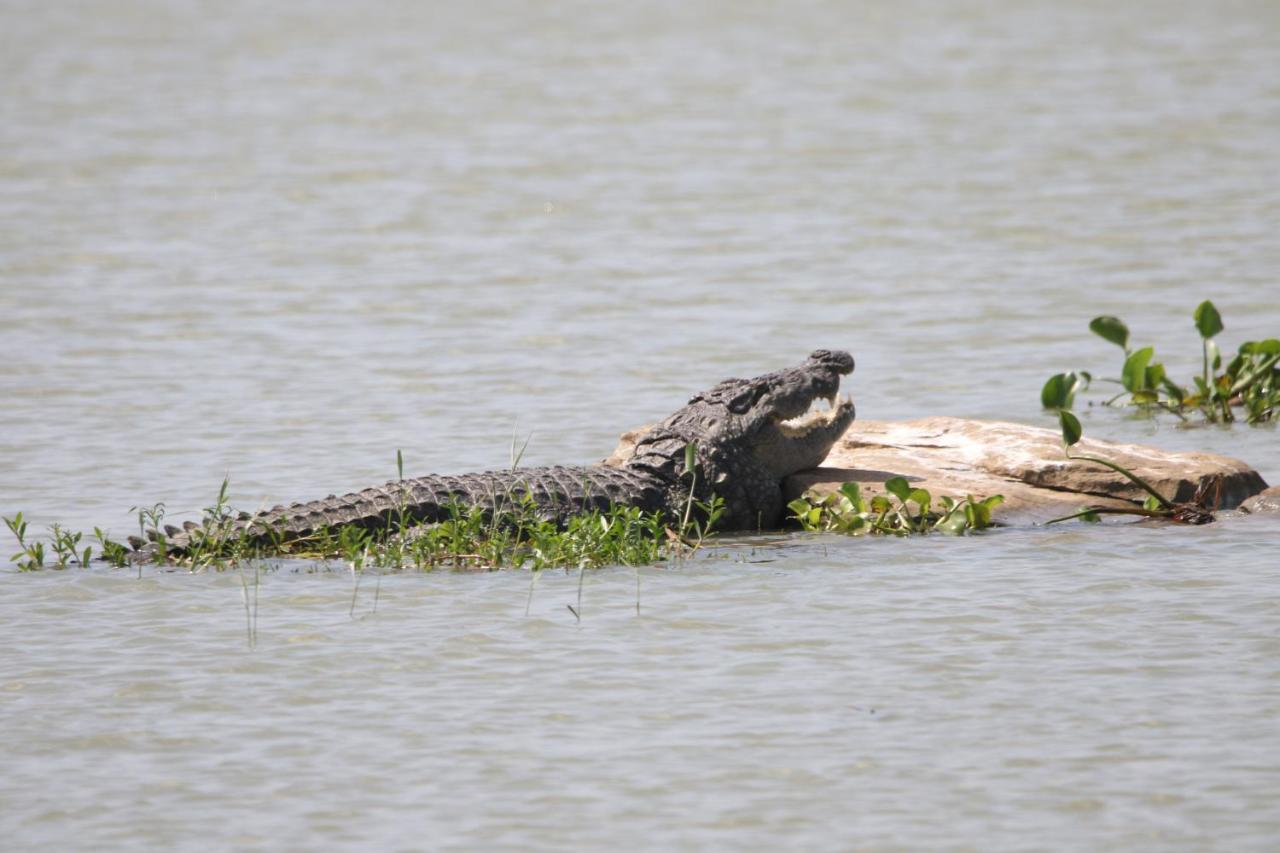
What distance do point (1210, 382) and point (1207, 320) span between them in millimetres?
802

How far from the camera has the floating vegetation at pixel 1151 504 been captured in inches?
321

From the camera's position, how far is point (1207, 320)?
1041 centimetres

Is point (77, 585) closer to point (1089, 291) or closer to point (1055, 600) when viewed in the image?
point (1055, 600)

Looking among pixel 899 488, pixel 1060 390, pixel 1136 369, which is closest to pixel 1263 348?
pixel 1136 369

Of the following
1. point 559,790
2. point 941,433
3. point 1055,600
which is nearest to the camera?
point 559,790

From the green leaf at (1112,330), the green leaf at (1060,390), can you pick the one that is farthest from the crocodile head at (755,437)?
the green leaf at (1112,330)

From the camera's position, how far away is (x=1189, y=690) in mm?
5973

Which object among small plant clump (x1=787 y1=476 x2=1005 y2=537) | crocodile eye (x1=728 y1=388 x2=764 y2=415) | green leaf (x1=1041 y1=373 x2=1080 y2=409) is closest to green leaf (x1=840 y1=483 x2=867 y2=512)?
small plant clump (x1=787 y1=476 x2=1005 y2=537)

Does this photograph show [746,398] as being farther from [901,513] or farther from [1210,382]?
[1210,382]

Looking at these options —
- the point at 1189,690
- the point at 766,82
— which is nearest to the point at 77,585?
the point at 1189,690

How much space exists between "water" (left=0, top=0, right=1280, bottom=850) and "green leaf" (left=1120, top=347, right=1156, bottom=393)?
31cm

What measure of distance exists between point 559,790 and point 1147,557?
10.4 ft

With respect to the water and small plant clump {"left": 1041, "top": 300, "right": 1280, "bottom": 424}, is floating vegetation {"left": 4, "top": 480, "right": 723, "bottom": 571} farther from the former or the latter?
small plant clump {"left": 1041, "top": 300, "right": 1280, "bottom": 424}

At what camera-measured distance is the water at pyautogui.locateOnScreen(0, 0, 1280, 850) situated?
211 inches
